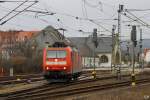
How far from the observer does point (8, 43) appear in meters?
99.2

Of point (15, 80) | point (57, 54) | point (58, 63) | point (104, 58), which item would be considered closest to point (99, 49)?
point (104, 58)

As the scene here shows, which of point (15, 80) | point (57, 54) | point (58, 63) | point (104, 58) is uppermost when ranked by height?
point (104, 58)

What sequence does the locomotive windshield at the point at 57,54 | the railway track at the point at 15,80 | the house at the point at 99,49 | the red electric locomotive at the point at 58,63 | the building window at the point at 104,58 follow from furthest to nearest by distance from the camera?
the building window at the point at 104,58
the house at the point at 99,49
the railway track at the point at 15,80
the locomotive windshield at the point at 57,54
the red electric locomotive at the point at 58,63

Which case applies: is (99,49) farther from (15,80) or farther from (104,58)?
(15,80)

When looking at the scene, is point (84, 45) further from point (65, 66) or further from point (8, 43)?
point (65, 66)

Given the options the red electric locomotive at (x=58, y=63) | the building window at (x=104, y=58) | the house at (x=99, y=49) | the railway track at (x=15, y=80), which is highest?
the house at (x=99, y=49)

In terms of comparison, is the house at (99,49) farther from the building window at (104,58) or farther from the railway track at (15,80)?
the railway track at (15,80)

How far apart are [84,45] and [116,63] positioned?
81.1m

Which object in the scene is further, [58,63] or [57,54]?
[57,54]

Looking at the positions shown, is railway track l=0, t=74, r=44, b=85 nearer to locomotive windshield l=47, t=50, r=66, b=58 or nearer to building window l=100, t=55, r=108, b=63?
locomotive windshield l=47, t=50, r=66, b=58

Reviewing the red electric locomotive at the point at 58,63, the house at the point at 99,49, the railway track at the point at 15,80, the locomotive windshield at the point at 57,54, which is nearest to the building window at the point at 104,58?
the house at the point at 99,49

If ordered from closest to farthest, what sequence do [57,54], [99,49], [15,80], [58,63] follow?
1. [58,63]
2. [57,54]
3. [15,80]
4. [99,49]

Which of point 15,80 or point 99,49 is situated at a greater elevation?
point 99,49

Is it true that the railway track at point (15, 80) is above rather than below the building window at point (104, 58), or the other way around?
below
